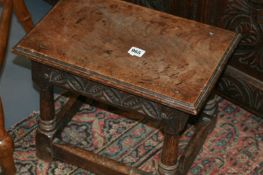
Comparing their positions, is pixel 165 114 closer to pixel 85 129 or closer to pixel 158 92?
pixel 158 92

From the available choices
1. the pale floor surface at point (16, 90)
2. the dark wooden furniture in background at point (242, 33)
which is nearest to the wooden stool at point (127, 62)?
the dark wooden furniture in background at point (242, 33)

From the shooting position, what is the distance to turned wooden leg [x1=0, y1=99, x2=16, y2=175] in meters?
2.29

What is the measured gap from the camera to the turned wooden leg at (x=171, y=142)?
2113 millimetres

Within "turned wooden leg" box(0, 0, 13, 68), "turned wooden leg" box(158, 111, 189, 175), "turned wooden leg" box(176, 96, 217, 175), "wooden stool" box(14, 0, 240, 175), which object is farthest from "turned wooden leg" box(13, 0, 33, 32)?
Answer: "turned wooden leg" box(158, 111, 189, 175)

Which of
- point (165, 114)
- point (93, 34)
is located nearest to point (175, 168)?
point (165, 114)

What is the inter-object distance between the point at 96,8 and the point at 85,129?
65cm

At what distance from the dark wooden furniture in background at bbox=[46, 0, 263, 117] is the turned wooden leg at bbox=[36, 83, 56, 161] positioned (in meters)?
0.71

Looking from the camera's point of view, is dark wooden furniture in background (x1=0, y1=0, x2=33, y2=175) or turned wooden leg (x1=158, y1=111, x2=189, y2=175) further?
dark wooden furniture in background (x1=0, y1=0, x2=33, y2=175)

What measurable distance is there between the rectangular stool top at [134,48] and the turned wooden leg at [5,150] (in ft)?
1.07

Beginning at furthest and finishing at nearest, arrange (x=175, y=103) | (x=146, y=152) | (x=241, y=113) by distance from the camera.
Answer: (x=241, y=113) → (x=146, y=152) → (x=175, y=103)

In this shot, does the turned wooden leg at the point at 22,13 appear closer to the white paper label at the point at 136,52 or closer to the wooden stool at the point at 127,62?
the wooden stool at the point at 127,62

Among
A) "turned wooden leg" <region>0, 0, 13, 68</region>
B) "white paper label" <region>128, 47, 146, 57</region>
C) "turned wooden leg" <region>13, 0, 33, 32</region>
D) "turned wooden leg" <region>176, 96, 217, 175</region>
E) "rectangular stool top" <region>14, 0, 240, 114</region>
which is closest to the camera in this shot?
"rectangular stool top" <region>14, 0, 240, 114</region>

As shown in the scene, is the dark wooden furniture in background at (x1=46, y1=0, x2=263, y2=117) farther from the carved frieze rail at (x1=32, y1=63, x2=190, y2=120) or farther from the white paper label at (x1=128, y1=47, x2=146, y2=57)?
the carved frieze rail at (x1=32, y1=63, x2=190, y2=120)

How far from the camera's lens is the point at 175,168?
2299 millimetres
